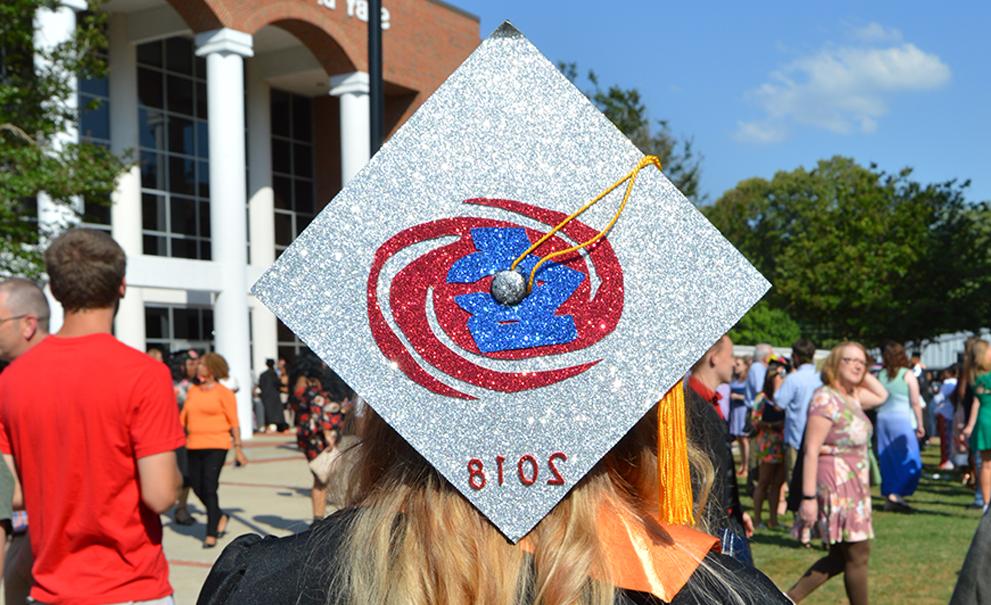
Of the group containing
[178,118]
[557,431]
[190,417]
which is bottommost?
[190,417]

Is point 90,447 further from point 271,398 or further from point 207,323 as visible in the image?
point 207,323

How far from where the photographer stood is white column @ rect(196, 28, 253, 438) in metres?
23.7

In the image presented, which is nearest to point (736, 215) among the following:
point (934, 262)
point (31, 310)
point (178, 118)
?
point (934, 262)

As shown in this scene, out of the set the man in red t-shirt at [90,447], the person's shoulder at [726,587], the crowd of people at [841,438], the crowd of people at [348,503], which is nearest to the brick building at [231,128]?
the crowd of people at [841,438]

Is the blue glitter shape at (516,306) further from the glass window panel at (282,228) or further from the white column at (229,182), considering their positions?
the glass window panel at (282,228)

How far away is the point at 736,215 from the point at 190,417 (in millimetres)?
53142

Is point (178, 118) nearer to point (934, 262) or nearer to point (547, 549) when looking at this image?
point (934, 262)

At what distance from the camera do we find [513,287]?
58.4 inches

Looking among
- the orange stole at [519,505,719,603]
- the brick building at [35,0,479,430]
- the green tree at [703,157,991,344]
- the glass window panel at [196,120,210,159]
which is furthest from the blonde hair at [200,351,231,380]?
the green tree at [703,157,991,344]

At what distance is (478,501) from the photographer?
1505mm

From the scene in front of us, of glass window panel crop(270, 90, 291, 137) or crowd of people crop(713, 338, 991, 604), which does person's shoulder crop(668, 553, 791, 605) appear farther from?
glass window panel crop(270, 90, 291, 137)

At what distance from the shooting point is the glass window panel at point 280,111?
3204cm

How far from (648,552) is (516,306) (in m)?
0.40

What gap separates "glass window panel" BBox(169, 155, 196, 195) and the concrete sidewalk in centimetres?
1131
